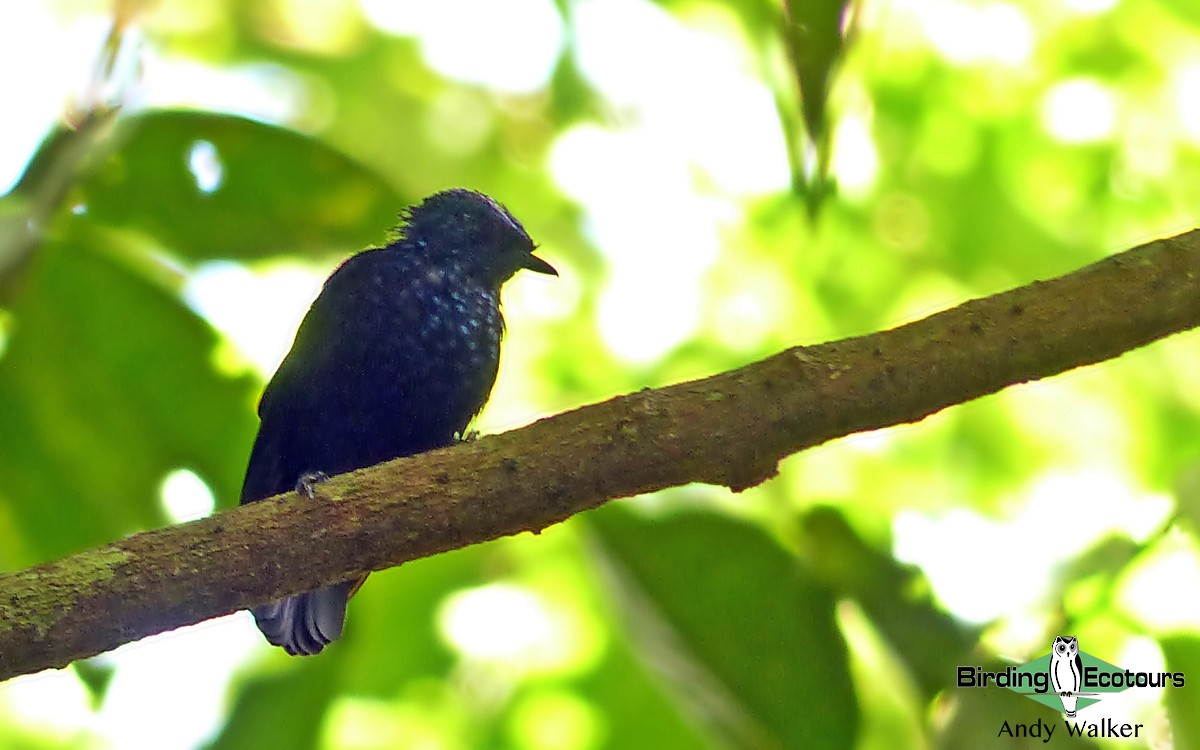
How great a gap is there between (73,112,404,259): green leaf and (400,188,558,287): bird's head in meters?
0.84

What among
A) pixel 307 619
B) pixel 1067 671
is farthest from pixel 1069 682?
pixel 307 619

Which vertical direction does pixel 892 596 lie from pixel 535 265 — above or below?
below

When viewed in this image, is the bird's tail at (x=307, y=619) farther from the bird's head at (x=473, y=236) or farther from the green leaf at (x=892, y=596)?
the green leaf at (x=892, y=596)

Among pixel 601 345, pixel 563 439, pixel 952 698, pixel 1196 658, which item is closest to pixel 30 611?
pixel 563 439

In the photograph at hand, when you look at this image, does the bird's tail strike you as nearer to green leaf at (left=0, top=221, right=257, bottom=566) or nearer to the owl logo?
green leaf at (left=0, top=221, right=257, bottom=566)

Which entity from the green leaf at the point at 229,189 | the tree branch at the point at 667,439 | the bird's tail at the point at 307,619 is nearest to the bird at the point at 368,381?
the bird's tail at the point at 307,619

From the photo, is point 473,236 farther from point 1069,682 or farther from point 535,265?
point 1069,682

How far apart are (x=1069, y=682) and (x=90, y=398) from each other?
2.38 meters

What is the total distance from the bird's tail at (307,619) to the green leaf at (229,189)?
0.97m

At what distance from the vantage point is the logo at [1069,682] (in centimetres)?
248

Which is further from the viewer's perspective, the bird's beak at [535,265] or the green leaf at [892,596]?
the bird's beak at [535,265]

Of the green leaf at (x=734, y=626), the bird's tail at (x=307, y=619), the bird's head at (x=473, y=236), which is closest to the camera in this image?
the green leaf at (x=734, y=626)

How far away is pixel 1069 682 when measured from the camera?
2.94m

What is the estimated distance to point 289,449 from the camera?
12.0 feet
